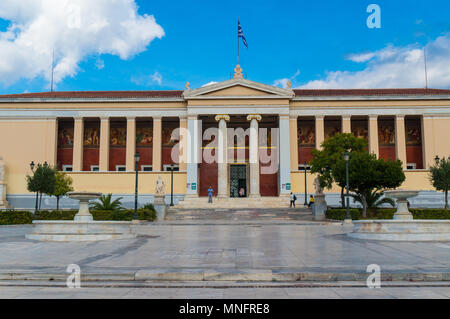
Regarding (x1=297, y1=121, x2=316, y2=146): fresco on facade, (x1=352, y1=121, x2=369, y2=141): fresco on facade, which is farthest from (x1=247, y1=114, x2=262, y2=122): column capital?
(x1=352, y1=121, x2=369, y2=141): fresco on facade

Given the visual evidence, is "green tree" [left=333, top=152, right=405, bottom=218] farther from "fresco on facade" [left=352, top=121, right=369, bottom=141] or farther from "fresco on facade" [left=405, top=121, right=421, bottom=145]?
"fresco on facade" [left=405, top=121, right=421, bottom=145]

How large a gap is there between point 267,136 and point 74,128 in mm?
20324

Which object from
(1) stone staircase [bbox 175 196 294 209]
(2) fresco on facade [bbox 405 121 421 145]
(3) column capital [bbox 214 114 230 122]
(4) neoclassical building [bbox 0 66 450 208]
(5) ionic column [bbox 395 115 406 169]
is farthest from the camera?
(2) fresco on facade [bbox 405 121 421 145]

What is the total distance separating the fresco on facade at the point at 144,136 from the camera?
4594 cm

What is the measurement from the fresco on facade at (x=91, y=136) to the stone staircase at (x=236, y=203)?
1338 cm

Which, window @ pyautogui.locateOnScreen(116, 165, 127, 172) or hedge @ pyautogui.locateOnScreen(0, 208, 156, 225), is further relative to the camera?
window @ pyautogui.locateOnScreen(116, 165, 127, 172)

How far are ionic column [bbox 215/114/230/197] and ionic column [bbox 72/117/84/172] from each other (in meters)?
14.2

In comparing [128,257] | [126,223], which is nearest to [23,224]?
[126,223]

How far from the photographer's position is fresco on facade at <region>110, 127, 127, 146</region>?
151 feet

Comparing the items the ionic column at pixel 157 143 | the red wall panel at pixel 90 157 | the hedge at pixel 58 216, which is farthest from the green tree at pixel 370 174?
the red wall panel at pixel 90 157

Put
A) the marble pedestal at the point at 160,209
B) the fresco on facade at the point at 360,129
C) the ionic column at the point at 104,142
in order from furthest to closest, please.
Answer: the fresco on facade at the point at 360,129, the ionic column at the point at 104,142, the marble pedestal at the point at 160,209

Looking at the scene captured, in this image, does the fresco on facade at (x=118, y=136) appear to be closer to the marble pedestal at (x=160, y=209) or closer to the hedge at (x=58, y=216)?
the marble pedestal at (x=160, y=209)

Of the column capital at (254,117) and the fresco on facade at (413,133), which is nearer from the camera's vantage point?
the column capital at (254,117)

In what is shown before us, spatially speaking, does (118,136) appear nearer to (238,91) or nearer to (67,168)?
(67,168)
